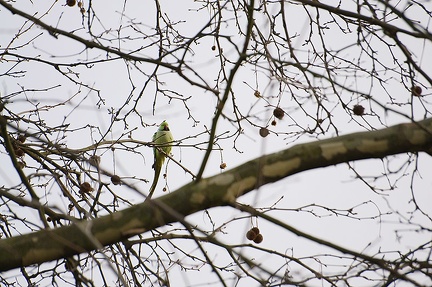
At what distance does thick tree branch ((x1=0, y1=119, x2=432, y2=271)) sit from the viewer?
2.31m

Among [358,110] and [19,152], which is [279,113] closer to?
[358,110]

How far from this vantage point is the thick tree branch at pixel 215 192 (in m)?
2.31

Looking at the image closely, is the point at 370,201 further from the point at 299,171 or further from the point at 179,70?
the point at 179,70

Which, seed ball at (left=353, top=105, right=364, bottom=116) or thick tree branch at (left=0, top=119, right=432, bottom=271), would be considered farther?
seed ball at (left=353, top=105, right=364, bottom=116)

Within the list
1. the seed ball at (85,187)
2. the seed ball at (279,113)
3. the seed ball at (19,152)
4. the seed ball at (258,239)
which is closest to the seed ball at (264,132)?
the seed ball at (279,113)

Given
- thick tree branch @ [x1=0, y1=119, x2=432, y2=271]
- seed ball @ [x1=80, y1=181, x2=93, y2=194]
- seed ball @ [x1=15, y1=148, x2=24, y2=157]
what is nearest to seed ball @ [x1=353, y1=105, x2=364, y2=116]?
thick tree branch @ [x1=0, y1=119, x2=432, y2=271]

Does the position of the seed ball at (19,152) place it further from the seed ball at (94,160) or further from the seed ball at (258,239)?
the seed ball at (258,239)

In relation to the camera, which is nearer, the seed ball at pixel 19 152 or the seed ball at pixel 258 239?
the seed ball at pixel 258 239

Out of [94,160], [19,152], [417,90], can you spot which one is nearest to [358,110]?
[417,90]

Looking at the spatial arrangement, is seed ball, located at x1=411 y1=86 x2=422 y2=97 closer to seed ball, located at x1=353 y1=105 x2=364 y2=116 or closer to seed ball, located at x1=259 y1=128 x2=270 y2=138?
seed ball, located at x1=353 y1=105 x2=364 y2=116

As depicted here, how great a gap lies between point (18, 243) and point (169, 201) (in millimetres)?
628

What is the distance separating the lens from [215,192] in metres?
2.32

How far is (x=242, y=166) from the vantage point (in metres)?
2.38

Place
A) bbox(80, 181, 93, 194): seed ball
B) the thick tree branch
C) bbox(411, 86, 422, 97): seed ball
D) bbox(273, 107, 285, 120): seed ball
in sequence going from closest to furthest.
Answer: the thick tree branch → bbox(411, 86, 422, 97): seed ball → bbox(273, 107, 285, 120): seed ball → bbox(80, 181, 93, 194): seed ball
